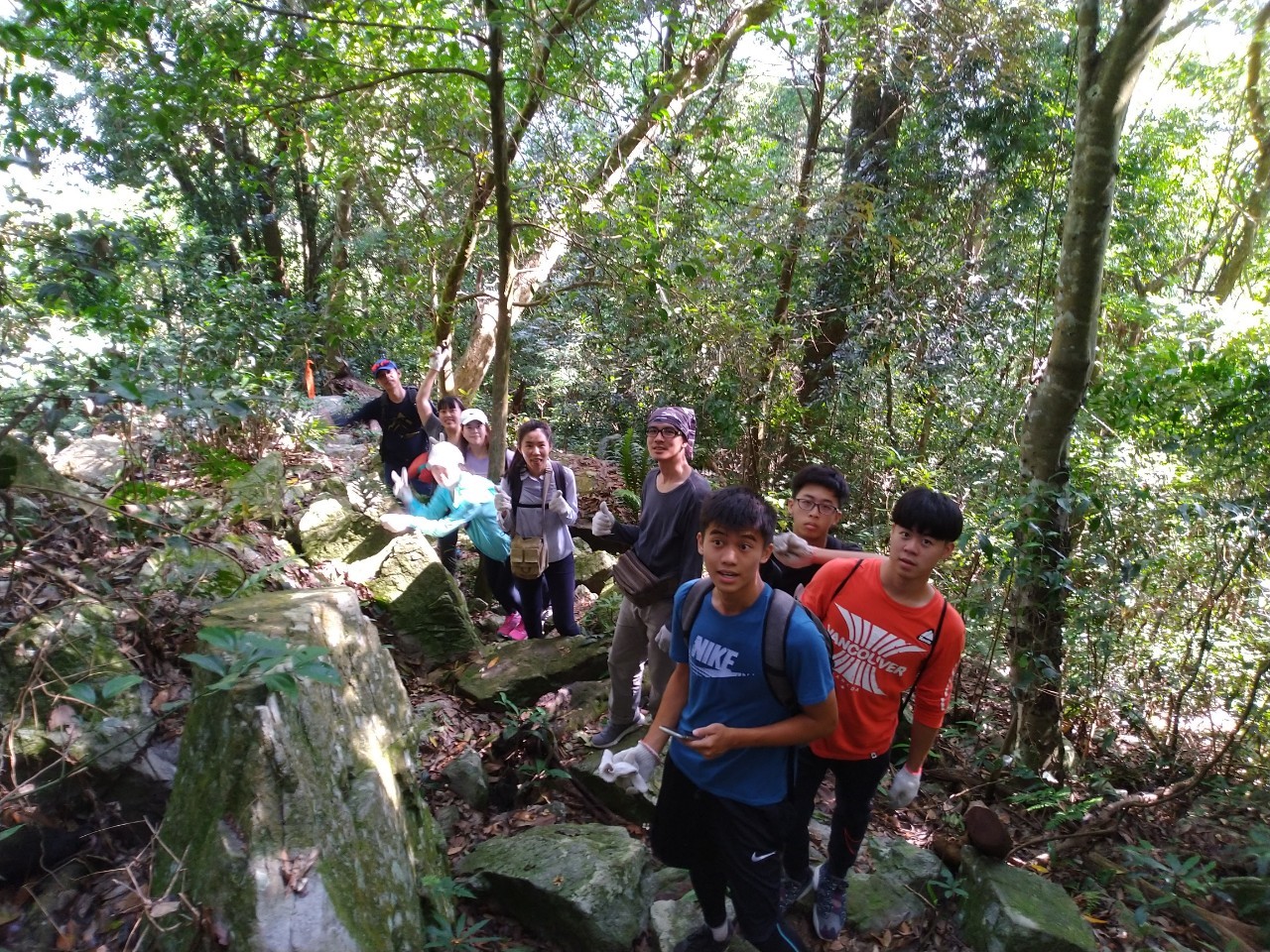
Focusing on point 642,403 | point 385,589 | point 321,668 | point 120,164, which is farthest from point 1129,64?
point 120,164

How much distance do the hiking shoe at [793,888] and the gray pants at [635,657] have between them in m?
1.02

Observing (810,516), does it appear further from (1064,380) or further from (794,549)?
(1064,380)

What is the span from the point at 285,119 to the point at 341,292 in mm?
1550

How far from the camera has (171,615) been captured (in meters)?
3.53

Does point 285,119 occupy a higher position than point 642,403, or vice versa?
point 285,119

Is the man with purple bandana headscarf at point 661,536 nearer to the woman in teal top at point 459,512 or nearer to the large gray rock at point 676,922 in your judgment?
the large gray rock at point 676,922

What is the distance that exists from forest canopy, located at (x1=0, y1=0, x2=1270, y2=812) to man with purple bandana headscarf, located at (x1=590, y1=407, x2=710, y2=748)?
1.56m

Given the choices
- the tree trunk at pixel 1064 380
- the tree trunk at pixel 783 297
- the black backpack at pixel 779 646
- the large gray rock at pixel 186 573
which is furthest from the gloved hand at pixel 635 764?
the tree trunk at pixel 783 297

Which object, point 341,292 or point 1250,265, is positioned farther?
point 1250,265

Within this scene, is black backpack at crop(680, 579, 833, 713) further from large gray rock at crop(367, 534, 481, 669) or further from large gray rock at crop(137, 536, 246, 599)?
large gray rock at crop(367, 534, 481, 669)

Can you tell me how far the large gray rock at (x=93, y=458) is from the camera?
488cm

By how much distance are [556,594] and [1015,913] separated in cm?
311

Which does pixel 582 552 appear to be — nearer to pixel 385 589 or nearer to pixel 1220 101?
pixel 385 589

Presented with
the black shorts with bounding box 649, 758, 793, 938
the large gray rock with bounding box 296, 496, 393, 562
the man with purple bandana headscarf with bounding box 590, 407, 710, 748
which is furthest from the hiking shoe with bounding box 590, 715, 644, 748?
the large gray rock with bounding box 296, 496, 393, 562
